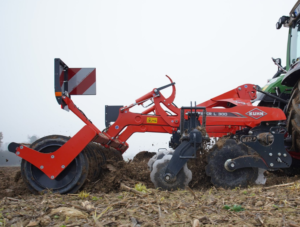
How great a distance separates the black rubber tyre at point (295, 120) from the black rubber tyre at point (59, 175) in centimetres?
311

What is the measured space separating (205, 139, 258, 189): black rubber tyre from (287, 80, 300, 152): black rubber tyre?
854 mm

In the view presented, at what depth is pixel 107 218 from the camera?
91.9 inches

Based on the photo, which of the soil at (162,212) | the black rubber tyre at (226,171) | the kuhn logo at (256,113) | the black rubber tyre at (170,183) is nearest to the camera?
the soil at (162,212)

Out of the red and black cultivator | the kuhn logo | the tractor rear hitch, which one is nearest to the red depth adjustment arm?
the red and black cultivator

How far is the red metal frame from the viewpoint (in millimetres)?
4160

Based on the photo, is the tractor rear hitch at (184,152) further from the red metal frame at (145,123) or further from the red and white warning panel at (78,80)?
the red and white warning panel at (78,80)

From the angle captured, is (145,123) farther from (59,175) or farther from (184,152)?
(59,175)

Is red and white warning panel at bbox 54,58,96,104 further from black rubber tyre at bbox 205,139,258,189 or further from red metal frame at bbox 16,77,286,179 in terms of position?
black rubber tyre at bbox 205,139,258,189

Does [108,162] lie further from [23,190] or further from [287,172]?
[287,172]

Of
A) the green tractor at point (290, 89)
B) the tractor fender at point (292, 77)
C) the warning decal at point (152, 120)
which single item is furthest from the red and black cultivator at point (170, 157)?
the warning decal at point (152, 120)

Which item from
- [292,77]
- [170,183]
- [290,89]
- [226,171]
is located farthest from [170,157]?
[290,89]

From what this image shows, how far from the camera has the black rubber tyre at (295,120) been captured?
14.5ft

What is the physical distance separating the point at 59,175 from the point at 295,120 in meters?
3.56

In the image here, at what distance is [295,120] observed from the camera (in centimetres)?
445
